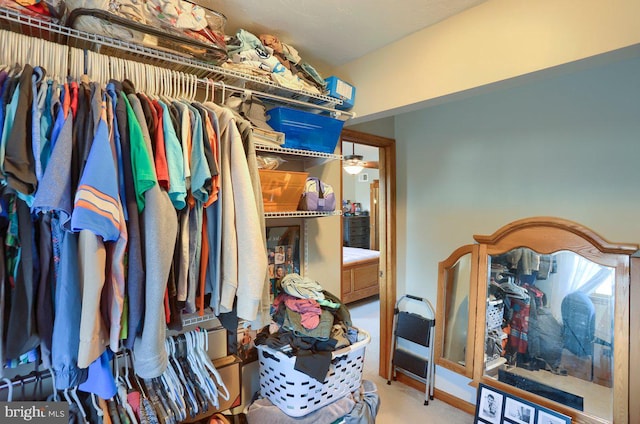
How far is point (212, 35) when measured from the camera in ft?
4.16

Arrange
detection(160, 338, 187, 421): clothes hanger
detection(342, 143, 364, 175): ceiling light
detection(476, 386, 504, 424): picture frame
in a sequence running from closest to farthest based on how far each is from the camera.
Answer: detection(160, 338, 187, 421): clothes hanger < detection(476, 386, 504, 424): picture frame < detection(342, 143, 364, 175): ceiling light

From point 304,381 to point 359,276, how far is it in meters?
3.67

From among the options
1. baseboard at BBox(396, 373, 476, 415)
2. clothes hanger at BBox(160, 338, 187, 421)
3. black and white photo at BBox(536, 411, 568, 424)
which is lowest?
baseboard at BBox(396, 373, 476, 415)

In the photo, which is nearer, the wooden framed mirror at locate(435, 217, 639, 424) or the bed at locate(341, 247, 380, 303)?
the wooden framed mirror at locate(435, 217, 639, 424)

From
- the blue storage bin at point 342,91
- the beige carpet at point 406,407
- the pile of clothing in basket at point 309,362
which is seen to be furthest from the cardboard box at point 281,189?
the beige carpet at point 406,407

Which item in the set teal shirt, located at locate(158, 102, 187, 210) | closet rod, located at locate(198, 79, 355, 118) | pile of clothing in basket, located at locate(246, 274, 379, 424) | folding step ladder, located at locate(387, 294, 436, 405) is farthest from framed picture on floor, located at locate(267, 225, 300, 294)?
folding step ladder, located at locate(387, 294, 436, 405)

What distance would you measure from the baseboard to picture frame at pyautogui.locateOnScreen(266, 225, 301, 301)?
1679mm

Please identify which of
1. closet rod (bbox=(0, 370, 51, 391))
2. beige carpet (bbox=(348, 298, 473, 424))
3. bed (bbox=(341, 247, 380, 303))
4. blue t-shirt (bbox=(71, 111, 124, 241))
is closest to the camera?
blue t-shirt (bbox=(71, 111, 124, 241))

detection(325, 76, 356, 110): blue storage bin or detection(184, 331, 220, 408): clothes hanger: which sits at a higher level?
detection(325, 76, 356, 110): blue storage bin

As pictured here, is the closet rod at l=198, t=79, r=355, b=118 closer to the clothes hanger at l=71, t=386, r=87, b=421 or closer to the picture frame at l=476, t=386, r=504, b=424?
the clothes hanger at l=71, t=386, r=87, b=421

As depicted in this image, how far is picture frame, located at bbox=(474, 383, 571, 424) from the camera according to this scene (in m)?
1.75

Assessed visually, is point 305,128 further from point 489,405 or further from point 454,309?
point 489,405

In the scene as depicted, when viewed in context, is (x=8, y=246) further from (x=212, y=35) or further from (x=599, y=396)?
(x=599, y=396)


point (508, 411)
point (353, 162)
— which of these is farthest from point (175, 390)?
point (353, 162)
